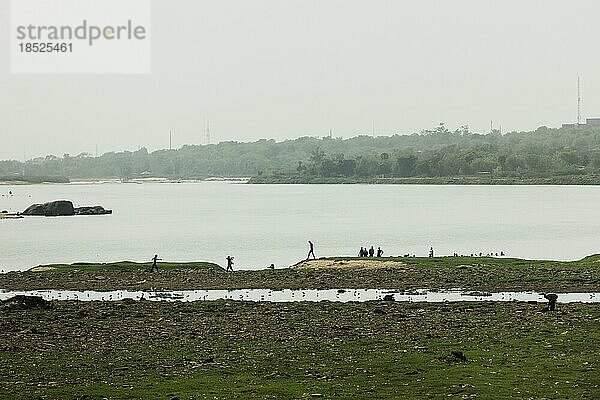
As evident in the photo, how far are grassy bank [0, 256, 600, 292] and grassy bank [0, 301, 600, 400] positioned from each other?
34.6 feet

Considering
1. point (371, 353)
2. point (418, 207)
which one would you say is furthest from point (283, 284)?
point (418, 207)

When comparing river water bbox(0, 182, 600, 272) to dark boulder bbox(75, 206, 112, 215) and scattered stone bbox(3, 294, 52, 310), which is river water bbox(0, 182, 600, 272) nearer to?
dark boulder bbox(75, 206, 112, 215)

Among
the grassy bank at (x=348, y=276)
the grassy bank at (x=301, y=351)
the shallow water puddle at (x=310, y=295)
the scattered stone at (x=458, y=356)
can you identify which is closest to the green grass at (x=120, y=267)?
the grassy bank at (x=348, y=276)

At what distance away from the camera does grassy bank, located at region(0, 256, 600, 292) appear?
49781 millimetres

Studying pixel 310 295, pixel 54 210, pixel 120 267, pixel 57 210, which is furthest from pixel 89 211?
pixel 310 295

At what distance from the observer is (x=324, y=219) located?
471 feet

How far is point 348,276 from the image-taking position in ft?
179

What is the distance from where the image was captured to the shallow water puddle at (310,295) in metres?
43.3

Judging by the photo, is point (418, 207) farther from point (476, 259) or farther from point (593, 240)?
point (476, 259)

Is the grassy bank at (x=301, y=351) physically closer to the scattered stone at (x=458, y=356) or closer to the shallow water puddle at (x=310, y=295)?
the scattered stone at (x=458, y=356)

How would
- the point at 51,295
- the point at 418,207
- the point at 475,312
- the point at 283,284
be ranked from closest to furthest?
the point at 475,312 → the point at 51,295 → the point at 283,284 → the point at 418,207

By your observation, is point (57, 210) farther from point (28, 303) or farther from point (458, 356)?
point (458, 356)

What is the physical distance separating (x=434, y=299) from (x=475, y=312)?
669 cm

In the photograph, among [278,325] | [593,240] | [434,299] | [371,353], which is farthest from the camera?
[593,240]
